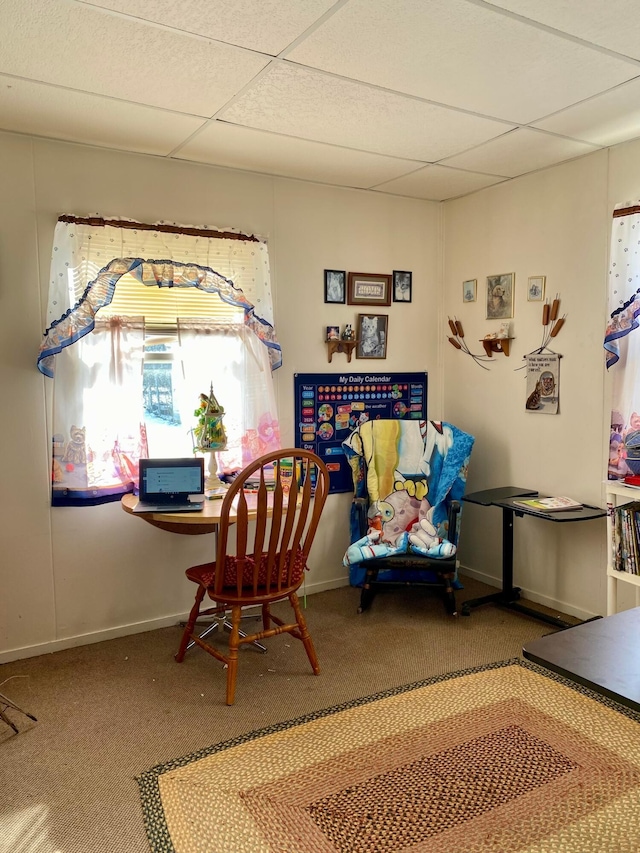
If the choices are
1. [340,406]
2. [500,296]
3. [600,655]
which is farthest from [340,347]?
[600,655]

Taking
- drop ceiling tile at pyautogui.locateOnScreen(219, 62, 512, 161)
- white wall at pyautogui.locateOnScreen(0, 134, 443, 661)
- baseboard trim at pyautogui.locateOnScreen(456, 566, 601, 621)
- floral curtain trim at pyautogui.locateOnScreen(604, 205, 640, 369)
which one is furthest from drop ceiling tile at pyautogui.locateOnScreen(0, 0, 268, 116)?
baseboard trim at pyautogui.locateOnScreen(456, 566, 601, 621)

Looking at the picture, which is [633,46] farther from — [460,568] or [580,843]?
[460,568]

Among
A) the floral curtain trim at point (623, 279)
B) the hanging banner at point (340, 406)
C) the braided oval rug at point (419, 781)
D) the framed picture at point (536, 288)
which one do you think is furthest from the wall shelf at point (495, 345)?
the braided oval rug at point (419, 781)

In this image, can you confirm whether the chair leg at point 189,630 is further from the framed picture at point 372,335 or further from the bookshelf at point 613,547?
the bookshelf at point 613,547

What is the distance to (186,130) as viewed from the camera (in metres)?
2.83

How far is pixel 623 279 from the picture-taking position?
9.90 ft

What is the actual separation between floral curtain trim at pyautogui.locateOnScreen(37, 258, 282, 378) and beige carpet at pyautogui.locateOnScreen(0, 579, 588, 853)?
137cm

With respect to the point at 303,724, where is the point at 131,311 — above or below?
above

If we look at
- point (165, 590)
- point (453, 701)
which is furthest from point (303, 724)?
point (165, 590)

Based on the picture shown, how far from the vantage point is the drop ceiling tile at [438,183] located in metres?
3.52

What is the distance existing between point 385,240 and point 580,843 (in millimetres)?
3138

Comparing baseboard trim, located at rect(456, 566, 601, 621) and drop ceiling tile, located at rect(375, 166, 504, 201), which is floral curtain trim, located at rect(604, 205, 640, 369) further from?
baseboard trim, located at rect(456, 566, 601, 621)

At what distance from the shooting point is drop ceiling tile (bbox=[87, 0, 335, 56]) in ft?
6.02

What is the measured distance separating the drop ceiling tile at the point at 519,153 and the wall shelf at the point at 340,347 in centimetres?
110
